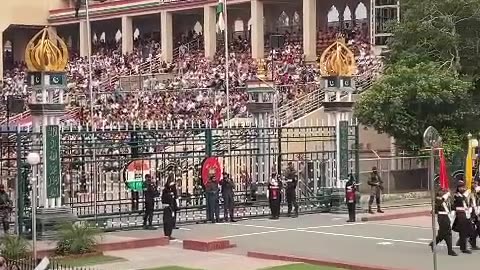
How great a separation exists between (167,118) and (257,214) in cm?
1711

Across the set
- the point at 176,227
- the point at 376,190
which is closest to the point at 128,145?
the point at 176,227

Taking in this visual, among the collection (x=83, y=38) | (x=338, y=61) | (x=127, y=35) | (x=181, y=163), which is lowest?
(x=181, y=163)

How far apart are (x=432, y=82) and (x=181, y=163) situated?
9754 mm

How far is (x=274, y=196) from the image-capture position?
2703cm

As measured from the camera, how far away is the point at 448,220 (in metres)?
19.3

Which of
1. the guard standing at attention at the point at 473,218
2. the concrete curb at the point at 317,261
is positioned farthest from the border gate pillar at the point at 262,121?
the concrete curb at the point at 317,261

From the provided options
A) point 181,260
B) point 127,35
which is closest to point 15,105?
point 127,35

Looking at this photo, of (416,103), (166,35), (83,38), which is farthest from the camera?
(83,38)

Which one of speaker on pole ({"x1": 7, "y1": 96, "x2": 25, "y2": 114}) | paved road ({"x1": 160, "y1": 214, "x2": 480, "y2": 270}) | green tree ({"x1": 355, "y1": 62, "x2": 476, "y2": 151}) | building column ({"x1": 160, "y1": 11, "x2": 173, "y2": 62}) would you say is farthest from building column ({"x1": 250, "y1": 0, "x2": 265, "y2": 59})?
paved road ({"x1": 160, "y1": 214, "x2": 480, "y2": 270})

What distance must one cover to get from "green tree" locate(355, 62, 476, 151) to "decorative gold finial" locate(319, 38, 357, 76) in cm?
610

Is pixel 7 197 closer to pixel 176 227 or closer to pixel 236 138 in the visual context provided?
pixel 176 227

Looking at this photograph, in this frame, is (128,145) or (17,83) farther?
(17,83)

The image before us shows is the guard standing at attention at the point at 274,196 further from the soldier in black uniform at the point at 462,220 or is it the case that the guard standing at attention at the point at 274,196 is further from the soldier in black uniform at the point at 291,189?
the soldier in black uniform at the point at 462,220

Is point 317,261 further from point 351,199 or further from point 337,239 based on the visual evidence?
point 351,199
